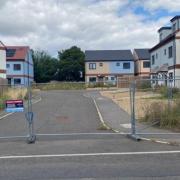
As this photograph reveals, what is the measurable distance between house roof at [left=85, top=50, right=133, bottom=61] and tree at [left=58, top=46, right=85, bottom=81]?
22.5 feet

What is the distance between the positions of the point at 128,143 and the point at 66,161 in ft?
10.4

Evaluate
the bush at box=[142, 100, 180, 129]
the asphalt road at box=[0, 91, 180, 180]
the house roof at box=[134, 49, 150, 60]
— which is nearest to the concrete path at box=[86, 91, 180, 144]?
the bush at box=[142, 100, 180, 129]

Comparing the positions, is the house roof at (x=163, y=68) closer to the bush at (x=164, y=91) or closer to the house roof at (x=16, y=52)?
the bush at (x=164, y=91)

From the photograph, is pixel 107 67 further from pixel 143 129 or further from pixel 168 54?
pixel 143 129

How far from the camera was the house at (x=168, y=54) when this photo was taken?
4188 centimetres

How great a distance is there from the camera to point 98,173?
317 inches

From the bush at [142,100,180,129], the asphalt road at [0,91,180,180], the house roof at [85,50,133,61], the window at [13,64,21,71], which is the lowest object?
the asphalt road at [0,91,180,180]

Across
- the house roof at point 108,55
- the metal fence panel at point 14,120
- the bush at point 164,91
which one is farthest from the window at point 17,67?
the bush at point 164,91

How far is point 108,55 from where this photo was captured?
82250mm

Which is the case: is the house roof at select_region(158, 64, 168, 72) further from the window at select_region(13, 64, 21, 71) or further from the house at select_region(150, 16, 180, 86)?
the window at select_region(13, 64, 21, 71)

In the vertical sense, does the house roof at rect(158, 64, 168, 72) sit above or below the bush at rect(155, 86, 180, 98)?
above

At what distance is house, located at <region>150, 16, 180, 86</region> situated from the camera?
41875 millimetres

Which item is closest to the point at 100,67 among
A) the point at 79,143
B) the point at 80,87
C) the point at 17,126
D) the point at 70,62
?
the point at 70,62

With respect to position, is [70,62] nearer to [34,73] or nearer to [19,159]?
[34,73]
